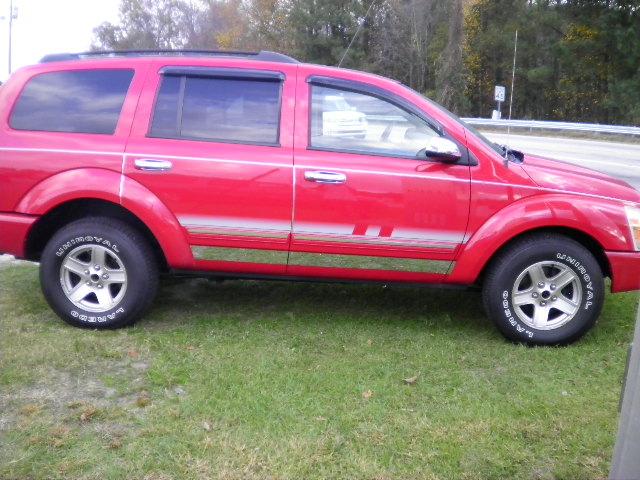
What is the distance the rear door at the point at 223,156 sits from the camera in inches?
175

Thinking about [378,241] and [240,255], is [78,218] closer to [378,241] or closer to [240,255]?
[240,255]

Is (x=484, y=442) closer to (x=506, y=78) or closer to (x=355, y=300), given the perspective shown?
(x=355, y=300)

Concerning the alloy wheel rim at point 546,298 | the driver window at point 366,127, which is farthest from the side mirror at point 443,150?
the alloy wheel rim at point 546,298

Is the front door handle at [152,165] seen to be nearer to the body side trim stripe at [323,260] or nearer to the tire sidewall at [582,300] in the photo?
the body side trim stripe at [323,260]

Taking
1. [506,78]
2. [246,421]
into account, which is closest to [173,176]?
[246,421]

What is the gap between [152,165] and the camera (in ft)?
14.6

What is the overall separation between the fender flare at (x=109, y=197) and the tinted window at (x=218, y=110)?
42 cm

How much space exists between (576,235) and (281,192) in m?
2.03

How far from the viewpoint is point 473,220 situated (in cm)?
443

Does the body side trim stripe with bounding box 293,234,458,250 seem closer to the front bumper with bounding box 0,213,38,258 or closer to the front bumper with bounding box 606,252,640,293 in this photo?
the front bumper with bounding box 606,252,640,293

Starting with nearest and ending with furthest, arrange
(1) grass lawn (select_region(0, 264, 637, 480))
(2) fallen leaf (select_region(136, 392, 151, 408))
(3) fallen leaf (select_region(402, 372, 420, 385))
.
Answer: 1. (1) grass lawn (select_region(0, 264, 637, 480))
2. (2) fallen leaf (select_region(136, 392, 151, 408))
3. (3) fallen leaf (select_region(402, 372, 420, 385))

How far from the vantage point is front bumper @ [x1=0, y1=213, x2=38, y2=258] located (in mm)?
4551

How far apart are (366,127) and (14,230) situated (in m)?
2.52

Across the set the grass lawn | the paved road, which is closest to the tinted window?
the grass lawn
